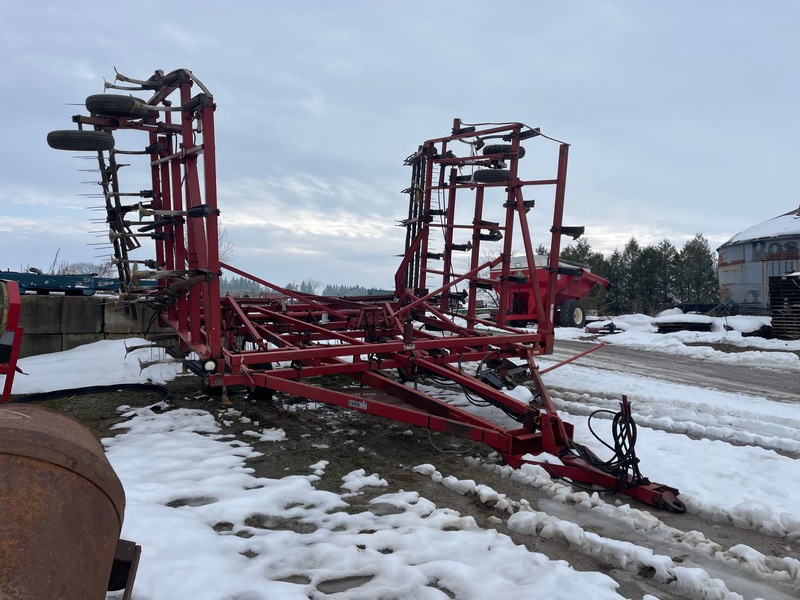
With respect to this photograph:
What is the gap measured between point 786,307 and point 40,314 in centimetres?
1787

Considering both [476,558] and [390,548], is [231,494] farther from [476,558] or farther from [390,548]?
[476,558]

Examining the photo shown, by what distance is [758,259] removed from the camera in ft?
81.0

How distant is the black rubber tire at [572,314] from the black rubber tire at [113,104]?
56.2 ft

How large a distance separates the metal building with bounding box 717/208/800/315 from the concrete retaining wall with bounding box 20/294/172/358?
20968mm

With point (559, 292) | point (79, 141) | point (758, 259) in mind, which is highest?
point (758, 259)

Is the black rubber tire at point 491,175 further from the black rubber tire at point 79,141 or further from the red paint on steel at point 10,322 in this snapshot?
the red paint on steel at point 10,322

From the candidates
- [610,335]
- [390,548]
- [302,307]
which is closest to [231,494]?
[390,548]

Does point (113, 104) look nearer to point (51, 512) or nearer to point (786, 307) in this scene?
point (51, 512)

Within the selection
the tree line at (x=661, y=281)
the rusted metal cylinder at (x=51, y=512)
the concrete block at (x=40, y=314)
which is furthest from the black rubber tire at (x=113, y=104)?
the tree line at (x=661, y=281)

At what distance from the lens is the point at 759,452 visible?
17.3 feet

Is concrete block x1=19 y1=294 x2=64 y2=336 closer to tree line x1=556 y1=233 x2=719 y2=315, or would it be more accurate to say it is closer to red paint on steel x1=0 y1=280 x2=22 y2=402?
red paint on steel x1=0 y1=280 x2=22 y2=402

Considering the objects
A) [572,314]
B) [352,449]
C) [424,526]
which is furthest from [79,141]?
[572,314]

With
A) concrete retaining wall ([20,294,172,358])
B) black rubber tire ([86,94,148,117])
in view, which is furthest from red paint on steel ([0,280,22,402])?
concrete retaining wall ([20,294,172,358])

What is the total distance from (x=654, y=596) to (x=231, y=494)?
2.58 m
